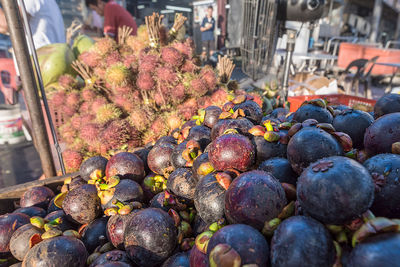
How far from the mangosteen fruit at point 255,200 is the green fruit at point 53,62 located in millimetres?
3066

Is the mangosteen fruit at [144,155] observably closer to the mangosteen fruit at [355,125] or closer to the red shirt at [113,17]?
the mangosteen fruit at [355,125]

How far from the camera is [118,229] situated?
1201 millimetres

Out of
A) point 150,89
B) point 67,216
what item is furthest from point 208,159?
point 150,89

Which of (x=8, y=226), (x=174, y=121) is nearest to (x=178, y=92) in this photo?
(x=174, y=121)

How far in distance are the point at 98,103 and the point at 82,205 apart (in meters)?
1.49

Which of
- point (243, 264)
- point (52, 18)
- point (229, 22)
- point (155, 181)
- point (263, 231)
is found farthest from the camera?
point (229, 22)

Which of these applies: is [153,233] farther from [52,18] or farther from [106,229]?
[52,18]

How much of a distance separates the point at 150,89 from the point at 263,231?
80.9 inches

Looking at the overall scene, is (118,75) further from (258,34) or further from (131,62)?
(258,34)

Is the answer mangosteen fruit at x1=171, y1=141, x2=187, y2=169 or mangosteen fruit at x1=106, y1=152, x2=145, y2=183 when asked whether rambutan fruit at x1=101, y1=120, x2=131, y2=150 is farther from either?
mangosteen fruit at x1=171, y1=141, x2=187, y2=169

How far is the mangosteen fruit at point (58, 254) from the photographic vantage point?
102cm

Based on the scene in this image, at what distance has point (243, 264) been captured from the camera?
760mm

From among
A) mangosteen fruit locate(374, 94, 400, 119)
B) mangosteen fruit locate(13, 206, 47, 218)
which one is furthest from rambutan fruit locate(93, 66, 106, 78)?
mangosteen fruit locate(374, 94, 400, 119)

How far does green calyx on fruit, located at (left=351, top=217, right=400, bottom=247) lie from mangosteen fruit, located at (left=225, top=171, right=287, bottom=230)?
0.25 m
